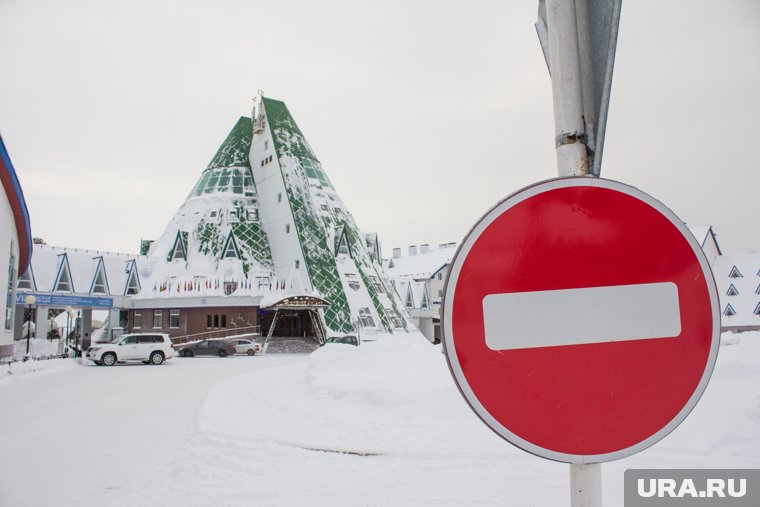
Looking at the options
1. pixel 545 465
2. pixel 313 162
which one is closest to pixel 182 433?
pixel 545 465

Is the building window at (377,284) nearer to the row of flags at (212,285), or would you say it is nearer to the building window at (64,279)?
the row of flags at (212,285)

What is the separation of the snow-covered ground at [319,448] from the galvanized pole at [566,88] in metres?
4.15

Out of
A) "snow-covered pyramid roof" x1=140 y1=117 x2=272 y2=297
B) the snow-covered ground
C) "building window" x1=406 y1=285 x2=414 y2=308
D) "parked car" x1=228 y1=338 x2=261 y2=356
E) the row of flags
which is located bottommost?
"parked car" x1=228 y1=338 x2=261 y2=356

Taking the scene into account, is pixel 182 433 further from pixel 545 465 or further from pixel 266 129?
pixel 266 129

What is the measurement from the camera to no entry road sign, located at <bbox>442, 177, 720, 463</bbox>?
5.60 feet

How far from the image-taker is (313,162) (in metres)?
49.4

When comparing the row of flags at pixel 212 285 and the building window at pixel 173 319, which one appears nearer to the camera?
the row of flags at pixel 212 285

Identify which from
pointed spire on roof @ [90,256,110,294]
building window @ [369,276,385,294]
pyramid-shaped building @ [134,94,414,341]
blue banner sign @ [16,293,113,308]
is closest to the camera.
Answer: pyramid-shaped building @ [134,94,414,341]

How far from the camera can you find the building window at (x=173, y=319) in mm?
43406

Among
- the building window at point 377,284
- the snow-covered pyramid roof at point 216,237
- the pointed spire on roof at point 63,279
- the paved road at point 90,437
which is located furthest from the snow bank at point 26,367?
the building window at point 377,284

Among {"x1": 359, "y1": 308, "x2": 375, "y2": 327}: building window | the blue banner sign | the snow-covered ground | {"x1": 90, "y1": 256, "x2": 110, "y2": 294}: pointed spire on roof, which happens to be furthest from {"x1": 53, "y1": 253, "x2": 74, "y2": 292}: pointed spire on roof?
the snow-covered ground

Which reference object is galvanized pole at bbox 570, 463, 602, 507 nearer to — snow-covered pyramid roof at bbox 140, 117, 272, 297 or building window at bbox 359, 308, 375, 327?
building window at bbox 359, 308, 375, 327

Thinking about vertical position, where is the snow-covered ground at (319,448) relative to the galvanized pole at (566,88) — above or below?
below

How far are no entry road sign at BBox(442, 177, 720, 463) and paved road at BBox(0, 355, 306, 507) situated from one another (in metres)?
5.18
